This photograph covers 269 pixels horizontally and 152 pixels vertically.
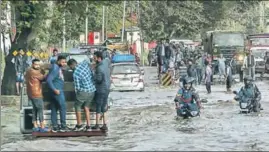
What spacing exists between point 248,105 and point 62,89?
7.77m

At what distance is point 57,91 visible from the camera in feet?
54.2

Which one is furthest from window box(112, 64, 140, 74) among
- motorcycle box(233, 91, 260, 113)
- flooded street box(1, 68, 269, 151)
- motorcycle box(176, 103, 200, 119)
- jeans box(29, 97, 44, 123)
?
jeans box(29, 97, 44, 123)

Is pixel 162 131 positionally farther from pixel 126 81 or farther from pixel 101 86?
pixel 126 81

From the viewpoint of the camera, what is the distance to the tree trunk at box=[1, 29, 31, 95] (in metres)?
27.2

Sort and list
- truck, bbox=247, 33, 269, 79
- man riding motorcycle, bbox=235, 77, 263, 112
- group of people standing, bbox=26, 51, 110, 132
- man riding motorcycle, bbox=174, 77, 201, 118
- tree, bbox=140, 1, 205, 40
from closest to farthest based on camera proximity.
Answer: group of people standing, bbox=26, 51, 110, 132 < man riding motorcycle, bbox=174, 77, 201, 118 < man riding motorcycle, bbox=235, 77, 263, 112 < truck, bbox=247, 33, 269, 79 < tree, bbox=140, 1, 205, 40

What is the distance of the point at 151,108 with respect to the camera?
25188 millimetres

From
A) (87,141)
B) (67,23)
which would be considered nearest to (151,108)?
(67,23)

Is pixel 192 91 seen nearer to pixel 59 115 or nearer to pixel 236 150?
pixel 59 115

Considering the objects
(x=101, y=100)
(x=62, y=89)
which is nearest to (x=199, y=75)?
(x=101, y=100)

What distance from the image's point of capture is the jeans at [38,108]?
1673 cm

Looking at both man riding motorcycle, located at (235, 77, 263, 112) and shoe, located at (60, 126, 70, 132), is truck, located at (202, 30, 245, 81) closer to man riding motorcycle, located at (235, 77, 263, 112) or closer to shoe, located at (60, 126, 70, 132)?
man riding motorcycle, located at (235, 77, 263, 112)

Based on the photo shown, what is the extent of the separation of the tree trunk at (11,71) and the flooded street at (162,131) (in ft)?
8.56

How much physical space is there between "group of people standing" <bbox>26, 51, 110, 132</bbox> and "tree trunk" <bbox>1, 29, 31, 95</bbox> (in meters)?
10.2

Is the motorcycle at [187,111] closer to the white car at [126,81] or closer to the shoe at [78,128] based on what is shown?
the shoe at [78,128]
